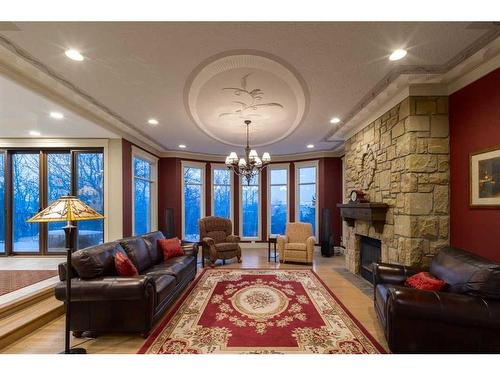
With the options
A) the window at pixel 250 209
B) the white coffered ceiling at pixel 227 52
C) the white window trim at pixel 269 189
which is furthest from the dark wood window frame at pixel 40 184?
the white window trim at pixel 269 189

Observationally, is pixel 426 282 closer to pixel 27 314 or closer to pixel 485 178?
pixel 485 178

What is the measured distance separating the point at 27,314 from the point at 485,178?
5.46 m

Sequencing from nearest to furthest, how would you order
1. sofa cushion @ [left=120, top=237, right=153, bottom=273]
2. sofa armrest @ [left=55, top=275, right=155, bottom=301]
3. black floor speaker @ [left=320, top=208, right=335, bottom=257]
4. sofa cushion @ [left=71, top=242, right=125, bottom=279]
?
sofa armrest @ [left=55, top=275, right=155, bottom=301] → sofa cushion @ [left=71, top=242, right=125, bottom=279] → sofa cushion @ [left=120, top=237, right=153, bottom=273] → black floor speaker @ [left=320, top=208, right=335, bottom=257]

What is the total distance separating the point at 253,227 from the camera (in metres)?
7.47

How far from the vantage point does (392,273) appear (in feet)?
8.94

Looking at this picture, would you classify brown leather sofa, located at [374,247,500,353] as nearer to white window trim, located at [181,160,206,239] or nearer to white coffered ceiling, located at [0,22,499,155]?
white coffered ceiling, located at [0,22,499,155]

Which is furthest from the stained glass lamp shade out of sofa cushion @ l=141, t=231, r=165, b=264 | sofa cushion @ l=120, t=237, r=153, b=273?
sofa cushion @ l=141, t=231, r=165, b=264

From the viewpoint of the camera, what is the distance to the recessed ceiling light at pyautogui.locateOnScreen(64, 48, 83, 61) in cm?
219

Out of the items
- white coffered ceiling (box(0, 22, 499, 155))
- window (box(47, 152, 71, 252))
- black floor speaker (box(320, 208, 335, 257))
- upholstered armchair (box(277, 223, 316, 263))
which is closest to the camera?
white coffered ceiling (box(0, 22, 499, 155))

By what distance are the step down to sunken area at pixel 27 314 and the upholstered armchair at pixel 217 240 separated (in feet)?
8.73

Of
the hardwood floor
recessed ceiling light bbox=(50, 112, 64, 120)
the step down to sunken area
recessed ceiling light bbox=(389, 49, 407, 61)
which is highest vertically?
recessed ceiling light bbox=(389, 49, 407, 61)

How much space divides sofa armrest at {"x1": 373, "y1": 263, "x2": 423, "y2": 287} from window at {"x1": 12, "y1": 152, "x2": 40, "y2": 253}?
22.1 ft

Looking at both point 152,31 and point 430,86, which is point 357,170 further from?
point 152,31

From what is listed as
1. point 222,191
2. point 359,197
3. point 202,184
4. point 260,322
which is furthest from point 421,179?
point 202,184
